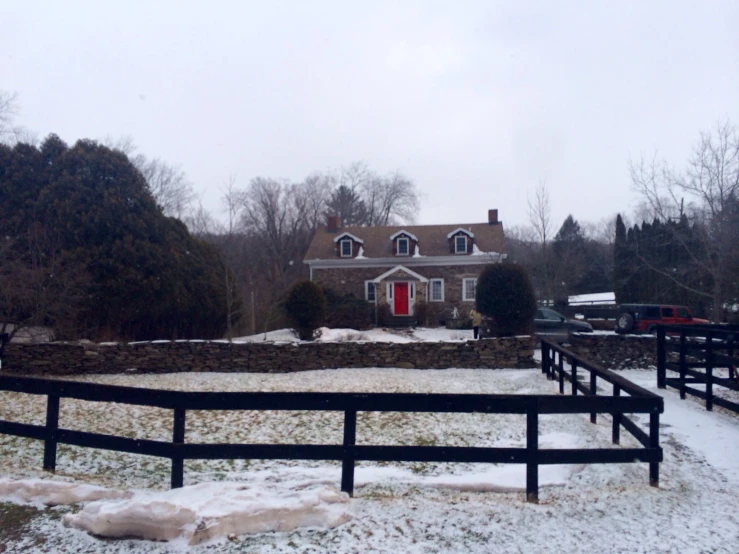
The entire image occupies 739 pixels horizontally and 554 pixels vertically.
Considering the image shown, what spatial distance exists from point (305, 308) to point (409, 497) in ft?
59.0

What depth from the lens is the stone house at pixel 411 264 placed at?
3294 cm

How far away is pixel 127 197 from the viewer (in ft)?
72.2

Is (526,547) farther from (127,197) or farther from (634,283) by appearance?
(634,283)

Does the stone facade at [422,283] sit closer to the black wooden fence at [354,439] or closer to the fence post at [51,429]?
the black wooden fence at [354,439]

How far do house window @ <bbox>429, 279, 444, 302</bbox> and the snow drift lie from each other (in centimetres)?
2928

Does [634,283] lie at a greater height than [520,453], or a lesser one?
greater

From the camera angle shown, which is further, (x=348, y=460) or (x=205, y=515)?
(x=348, y=460)

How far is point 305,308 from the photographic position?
22.6 metres

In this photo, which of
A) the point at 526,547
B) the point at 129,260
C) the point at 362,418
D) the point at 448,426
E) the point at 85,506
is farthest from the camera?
the point at 129,260

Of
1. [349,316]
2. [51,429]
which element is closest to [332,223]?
[349,316]

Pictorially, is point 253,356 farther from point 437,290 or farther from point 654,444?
point 437,290

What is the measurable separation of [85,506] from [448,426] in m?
6.03

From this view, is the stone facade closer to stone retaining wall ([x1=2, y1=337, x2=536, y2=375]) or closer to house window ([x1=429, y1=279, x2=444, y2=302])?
house window ([x1=429, y1=279, x2=444, y2=302])

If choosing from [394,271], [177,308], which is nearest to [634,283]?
[394,271]
